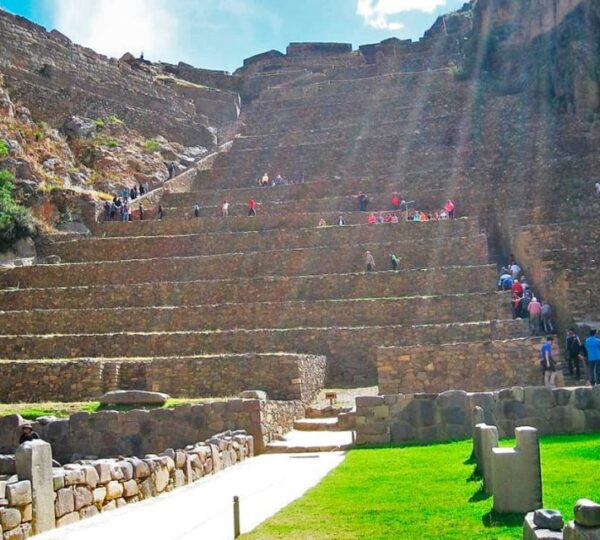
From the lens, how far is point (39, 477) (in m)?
9.61

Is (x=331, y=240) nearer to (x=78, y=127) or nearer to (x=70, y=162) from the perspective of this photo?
(x=70, y=162)

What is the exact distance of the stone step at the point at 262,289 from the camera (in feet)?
98.1

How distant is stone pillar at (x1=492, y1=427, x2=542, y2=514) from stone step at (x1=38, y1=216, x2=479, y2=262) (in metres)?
24.9

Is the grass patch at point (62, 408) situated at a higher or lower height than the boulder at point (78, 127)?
lower

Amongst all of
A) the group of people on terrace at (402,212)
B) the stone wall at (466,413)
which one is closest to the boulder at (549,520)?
the stone wall at (466,413)

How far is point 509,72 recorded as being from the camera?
5762 centimetres

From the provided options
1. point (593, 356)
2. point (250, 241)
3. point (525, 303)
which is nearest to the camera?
point (593, 356)

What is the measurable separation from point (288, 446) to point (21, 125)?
111 ft

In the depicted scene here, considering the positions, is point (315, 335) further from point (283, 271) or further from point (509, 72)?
point (509, 72)

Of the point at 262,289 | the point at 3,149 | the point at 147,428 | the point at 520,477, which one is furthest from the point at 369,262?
the point at 520,477

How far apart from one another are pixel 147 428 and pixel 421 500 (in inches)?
392

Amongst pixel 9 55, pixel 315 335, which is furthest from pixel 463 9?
pixel 315 335

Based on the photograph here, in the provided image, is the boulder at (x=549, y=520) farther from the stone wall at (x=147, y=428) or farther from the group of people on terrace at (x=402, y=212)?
the group of people on terrace at (x=402, y=212)

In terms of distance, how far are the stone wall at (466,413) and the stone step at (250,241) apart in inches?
618
